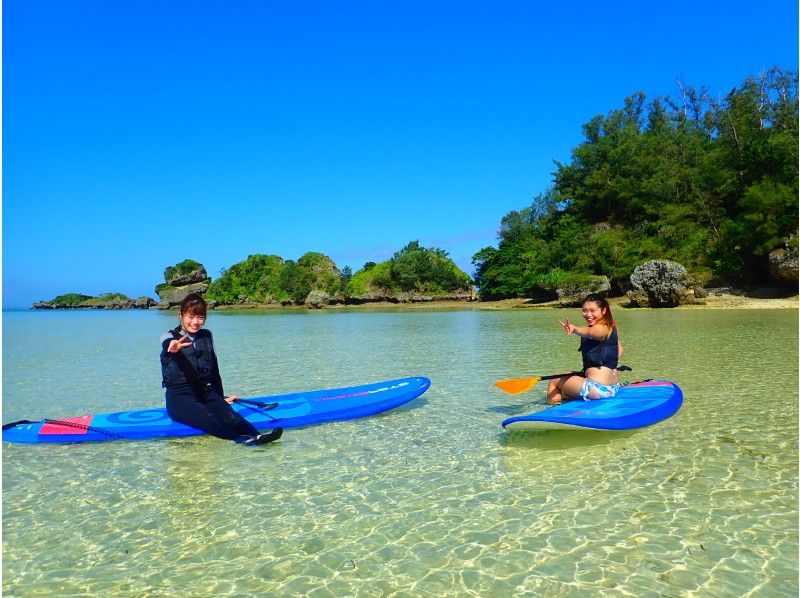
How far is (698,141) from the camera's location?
151 ft

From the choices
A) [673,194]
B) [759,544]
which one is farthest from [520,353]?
[673,194]

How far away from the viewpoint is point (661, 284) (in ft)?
99.8

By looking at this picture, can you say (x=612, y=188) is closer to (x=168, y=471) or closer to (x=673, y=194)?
(x=673, y=194)

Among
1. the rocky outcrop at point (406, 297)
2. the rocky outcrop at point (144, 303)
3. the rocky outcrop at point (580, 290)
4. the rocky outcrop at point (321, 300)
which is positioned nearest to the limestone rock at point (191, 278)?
the rocky outcrop at point (144, 303)

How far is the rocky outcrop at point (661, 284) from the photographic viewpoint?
3002cm

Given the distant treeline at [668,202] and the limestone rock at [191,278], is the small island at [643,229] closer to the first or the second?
the distant treeline at [668,202]

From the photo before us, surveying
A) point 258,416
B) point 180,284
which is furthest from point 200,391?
point 180,284

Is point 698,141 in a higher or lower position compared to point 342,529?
higher

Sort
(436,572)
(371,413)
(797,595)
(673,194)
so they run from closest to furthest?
(797,595)
(436,572)
(371,413)
(673,194)

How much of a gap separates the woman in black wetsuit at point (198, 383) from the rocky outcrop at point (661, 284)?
95.4 feet

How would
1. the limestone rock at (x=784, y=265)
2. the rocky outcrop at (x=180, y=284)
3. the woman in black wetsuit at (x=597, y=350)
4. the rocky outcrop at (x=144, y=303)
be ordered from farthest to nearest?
the rocky outcrop at (x=144, y=303), the rocky outcrop at (x=180, y=284), the limestone rock at (x=784, y=265), the woman in black wetsuit at (x=597, y=350)

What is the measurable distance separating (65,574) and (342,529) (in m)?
1.55

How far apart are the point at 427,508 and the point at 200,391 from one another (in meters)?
2.83

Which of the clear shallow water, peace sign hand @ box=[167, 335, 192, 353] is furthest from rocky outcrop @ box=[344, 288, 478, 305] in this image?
peace sign hand @ box=[167, 335, 192, 353]
